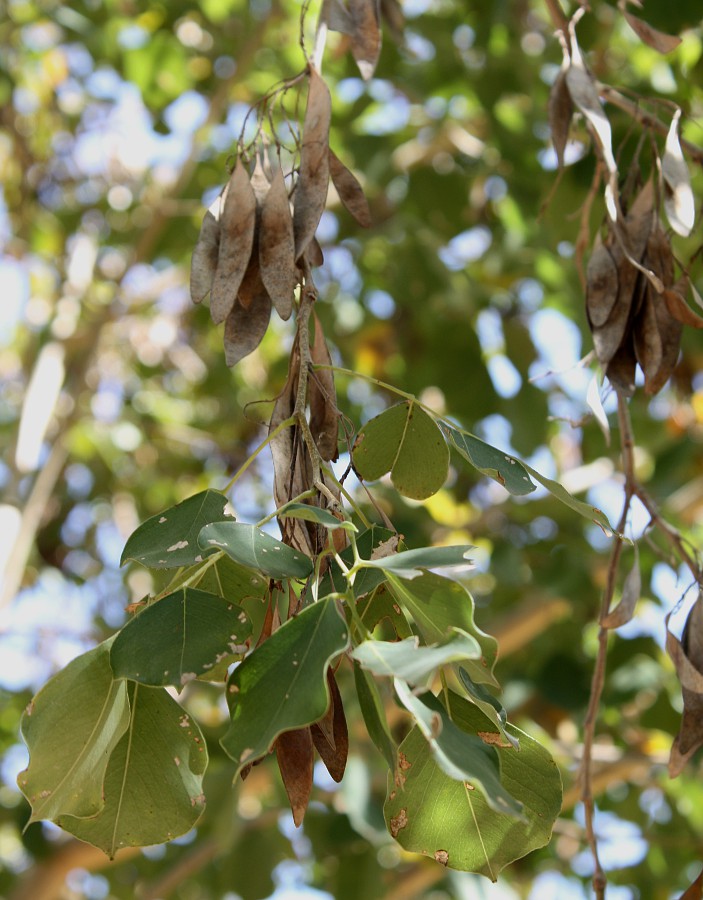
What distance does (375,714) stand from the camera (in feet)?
1.74

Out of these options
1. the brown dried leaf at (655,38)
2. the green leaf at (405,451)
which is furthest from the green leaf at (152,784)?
the brown dried leaf at (655,38)

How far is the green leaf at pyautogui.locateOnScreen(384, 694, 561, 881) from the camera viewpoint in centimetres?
63

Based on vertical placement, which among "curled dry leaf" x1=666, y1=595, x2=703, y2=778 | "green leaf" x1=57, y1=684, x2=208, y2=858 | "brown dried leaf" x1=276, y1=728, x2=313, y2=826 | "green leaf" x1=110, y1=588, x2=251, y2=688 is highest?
"green leaf" x1=110, y1=588, x2=251, y2=688

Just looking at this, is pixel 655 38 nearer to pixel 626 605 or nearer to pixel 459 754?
pixel 626 605

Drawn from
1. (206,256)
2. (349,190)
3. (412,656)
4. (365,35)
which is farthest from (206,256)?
(412,656)

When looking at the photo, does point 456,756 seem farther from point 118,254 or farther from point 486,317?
point 118,254

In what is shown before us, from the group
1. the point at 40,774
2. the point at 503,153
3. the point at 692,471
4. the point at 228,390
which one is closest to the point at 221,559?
the point at 40,774

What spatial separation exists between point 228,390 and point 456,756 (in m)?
2.79

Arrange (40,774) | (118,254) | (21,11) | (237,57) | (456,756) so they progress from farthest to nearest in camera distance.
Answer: (118,254) → (21,11) → (237,57) → (40,774) → (456,756)

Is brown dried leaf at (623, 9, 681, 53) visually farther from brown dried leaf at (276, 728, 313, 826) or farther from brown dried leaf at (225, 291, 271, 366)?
brown dried leaf at (276, 728, 313, 826)

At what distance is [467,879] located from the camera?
2066 millimetres

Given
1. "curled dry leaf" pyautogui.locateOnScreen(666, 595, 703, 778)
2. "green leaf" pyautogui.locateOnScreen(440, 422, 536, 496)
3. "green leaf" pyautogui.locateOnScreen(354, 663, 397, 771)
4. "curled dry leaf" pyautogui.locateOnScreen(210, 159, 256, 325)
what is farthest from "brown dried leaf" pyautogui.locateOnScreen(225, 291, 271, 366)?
"curled dry leaf" pyautogui.locateOnScreen(666, 595, 703, 778)

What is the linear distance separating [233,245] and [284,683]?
1.02 ft

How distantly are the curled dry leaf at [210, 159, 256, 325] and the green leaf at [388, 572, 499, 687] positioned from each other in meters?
0.23
